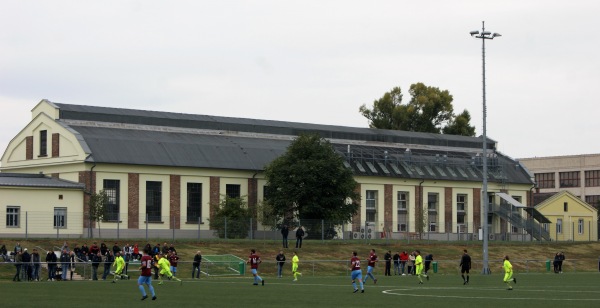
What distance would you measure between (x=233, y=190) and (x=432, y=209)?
938 inches

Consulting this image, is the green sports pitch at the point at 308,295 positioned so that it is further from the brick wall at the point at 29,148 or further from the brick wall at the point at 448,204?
the brick wall at the point at 448,204

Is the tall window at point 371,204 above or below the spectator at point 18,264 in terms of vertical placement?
above

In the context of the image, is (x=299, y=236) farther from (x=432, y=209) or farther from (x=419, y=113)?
(x=419, y=113)

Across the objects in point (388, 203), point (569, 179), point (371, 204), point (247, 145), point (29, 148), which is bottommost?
point (371, 204)

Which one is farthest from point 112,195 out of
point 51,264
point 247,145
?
point 51,264

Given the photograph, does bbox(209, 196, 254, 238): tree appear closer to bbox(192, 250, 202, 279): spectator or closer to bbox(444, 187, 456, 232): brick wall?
bbox(192, 250, 202, 279): spectator

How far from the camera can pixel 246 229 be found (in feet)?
284

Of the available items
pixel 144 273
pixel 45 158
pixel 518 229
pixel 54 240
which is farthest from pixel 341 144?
pixel 144 273

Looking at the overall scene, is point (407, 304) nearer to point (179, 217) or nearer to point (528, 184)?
point (179, 217)

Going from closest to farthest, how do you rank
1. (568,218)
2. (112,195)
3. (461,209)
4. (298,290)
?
1. (298,290)
2. (112,195)
3. (461,209)
4. (568,218)

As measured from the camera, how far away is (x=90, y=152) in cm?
8644

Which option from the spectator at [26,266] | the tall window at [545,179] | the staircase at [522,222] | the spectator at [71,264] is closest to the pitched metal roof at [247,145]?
the staircase at [522,222]

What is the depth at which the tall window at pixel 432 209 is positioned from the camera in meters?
109

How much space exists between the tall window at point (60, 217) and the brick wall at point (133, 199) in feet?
20.0
